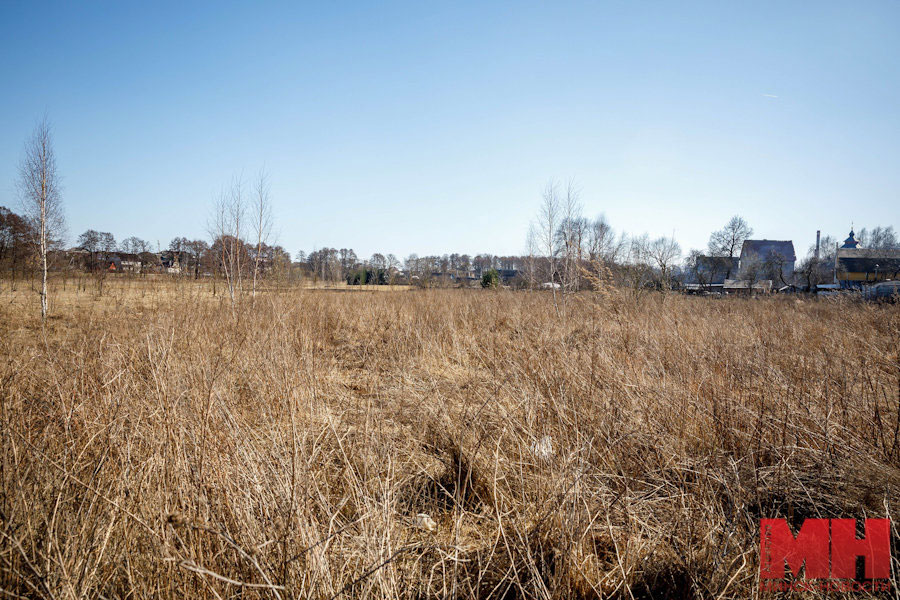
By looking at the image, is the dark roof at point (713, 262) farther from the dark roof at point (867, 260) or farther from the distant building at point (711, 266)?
the dark roof at point (867, 260)

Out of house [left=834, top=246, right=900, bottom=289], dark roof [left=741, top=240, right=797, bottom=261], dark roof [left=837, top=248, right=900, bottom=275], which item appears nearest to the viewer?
dark roof [left=837, top=248, right=900, bottom=275]

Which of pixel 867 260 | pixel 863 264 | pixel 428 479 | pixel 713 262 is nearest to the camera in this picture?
pixel 428 479

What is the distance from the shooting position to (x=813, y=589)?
133cm

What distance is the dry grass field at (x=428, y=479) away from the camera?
123cm

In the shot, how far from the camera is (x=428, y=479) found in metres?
2.31

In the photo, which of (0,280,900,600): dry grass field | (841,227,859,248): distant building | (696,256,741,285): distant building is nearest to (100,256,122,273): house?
(0,280,900,600): dry grass field

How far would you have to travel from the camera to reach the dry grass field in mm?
1230

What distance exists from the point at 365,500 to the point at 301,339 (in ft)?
14.1

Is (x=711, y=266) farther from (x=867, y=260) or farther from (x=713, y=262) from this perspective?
(x=867, y=260)

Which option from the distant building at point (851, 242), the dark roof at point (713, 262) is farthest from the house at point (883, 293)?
the distant building at point (851, 242)

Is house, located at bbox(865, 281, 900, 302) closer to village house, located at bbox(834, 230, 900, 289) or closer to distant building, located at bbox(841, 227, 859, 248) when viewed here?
village house, located at bbox(834, 230, 900, 289)

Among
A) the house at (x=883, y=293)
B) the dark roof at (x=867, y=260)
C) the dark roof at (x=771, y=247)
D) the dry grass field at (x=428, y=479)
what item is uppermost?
the dark roof at (x=771, y=247)

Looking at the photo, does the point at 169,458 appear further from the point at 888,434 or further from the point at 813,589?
the point at 888,434

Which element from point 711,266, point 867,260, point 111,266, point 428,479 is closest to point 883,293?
point 428,479
